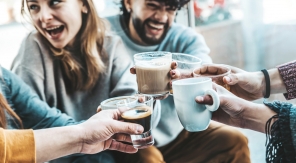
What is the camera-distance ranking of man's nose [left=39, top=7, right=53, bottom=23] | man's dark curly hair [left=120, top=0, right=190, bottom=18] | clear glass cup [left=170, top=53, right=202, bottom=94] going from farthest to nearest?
man's dark curly hair [left=120, top=0, right=190, bottom=18] → man's nose [left=39, top=7, right=53, bottom=23] → clear glass cup [left=170, top=53, right=202, bottom=94]

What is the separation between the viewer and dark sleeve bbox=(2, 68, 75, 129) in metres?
1.13

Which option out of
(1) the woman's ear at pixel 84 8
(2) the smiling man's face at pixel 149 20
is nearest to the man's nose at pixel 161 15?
(2) the smiling man's face at pixel 149 20

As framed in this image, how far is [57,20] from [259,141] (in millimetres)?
760

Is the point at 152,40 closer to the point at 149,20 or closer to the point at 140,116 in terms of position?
the point at 149,20

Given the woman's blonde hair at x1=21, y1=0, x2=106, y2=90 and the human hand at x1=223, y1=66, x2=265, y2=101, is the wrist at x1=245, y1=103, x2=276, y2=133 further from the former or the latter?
the woman's blonde hair at x1=21, y1=0, x2=106, y2=90

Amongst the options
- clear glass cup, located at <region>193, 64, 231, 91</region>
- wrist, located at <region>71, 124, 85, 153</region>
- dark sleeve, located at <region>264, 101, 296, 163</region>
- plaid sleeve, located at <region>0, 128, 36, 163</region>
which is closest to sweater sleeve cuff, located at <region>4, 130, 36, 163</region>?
plaid sleeve, located at <region>0, 128, 36, 163</region>

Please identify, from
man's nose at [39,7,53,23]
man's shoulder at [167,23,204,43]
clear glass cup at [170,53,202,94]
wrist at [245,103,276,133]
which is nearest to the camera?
wrist at [245,103,276,133]

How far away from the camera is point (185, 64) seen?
1.01 metres

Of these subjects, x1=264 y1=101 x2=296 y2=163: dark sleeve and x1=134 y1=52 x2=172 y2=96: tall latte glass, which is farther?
x1=134 y1=52 x2=172 y2=96: tall latte glass

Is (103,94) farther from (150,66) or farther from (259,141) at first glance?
(259,141)

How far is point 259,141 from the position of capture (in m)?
1.08

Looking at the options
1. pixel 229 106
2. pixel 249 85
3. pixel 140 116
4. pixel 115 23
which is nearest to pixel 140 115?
pixel 140 116

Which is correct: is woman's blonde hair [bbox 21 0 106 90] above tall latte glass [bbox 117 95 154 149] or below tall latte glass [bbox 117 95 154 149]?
above

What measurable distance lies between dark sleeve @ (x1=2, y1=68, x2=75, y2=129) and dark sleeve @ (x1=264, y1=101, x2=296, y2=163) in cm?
64
